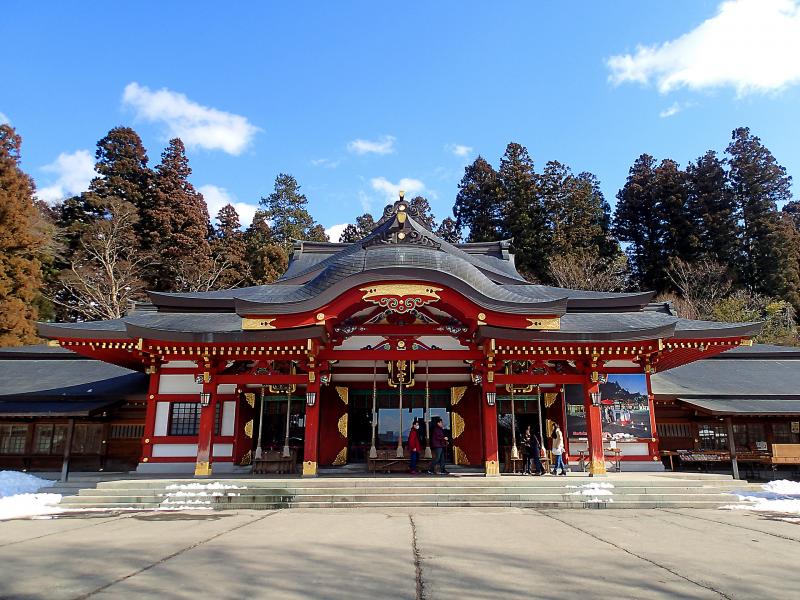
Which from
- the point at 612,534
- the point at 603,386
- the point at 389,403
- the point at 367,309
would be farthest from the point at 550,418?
the point at 612,534

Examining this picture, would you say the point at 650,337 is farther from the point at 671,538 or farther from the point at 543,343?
the point at 671,538

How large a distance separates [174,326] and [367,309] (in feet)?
18.5

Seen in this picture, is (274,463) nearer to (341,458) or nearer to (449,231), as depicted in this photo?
(341,458)

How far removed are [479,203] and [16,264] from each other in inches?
1422

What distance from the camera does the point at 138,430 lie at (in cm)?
1742

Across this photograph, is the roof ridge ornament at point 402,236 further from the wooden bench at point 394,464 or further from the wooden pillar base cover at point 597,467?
the wooden pillar base cover at point 597,467

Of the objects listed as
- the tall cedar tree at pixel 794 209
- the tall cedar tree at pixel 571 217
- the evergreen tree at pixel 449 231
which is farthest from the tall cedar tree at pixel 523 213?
the tall cedar tree at pixel 794 209

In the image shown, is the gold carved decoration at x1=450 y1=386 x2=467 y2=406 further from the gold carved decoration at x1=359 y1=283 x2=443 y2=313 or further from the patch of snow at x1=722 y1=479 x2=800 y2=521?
the patch of snow at x1=722 y1=479 x2=800 y2=521

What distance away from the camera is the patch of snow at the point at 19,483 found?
548 inches

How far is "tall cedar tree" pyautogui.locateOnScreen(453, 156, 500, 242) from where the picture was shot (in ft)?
156

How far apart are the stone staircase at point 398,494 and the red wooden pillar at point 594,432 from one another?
61.5 inches

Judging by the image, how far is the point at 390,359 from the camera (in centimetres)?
1455

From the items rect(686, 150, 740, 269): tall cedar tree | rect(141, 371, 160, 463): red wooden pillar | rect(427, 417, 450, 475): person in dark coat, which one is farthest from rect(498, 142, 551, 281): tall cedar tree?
rect(141, 371, 160, 463): red wooden pillar

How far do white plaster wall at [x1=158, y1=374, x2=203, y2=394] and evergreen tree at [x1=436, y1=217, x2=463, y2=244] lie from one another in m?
37.3
